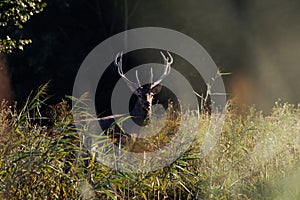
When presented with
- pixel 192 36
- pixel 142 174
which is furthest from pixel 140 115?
pixel 192 36

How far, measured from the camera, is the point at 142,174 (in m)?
4.88

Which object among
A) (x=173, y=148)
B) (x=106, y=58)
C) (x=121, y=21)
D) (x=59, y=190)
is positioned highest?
(x=121, y=21)

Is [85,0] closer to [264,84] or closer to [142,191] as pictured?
[264,84]

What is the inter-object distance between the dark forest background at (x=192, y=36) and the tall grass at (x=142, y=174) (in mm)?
8997

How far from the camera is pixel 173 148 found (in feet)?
17.5

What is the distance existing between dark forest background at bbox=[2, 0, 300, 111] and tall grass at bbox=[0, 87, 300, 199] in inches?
354

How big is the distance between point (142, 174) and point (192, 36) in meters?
12.2

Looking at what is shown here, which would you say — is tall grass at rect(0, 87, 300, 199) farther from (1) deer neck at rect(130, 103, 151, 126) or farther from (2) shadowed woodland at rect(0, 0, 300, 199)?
(1) deer neck at rect(130, 103, 151, 126)

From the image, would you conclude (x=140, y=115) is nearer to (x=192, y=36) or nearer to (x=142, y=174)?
(x=142, y=174)

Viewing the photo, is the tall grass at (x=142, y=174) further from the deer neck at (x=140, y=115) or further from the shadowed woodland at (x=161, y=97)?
the deer neck at (x=140, y=115)

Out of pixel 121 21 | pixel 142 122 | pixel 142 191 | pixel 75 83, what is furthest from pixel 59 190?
pixel 121 21

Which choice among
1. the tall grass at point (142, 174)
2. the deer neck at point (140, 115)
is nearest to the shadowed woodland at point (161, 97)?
the tall grass at point (142, 174)

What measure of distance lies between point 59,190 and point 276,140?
85.8 inches

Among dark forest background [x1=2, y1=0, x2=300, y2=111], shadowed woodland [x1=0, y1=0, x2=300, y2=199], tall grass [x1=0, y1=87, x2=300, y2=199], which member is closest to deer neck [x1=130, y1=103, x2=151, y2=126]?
shadowed woodland [x1=0, y1=0, x2=300, y2=199]
